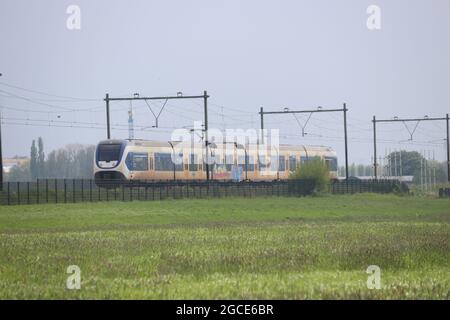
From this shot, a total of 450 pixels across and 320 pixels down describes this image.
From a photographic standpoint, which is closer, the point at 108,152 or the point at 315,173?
the point at 108,152

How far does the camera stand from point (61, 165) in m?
163

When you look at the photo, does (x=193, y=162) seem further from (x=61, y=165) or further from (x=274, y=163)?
(x=61, y=165)

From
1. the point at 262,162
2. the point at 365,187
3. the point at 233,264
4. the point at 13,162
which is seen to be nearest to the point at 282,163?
the point at 262,162

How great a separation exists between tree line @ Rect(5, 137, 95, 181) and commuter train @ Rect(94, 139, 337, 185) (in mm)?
55843

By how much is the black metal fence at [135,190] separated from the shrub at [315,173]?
0.61 meters

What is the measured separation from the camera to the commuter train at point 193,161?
7350cm

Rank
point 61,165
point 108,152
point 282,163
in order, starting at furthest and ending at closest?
point 61,165
point 282,163
point 108,152

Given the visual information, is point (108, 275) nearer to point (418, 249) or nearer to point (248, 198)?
point (418, 249)

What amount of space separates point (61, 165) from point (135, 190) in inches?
3763

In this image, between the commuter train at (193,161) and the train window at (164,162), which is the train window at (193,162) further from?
the train window at (164,162)

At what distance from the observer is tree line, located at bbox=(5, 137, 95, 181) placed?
5807 inches

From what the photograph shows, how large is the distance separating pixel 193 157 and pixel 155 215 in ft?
95.4

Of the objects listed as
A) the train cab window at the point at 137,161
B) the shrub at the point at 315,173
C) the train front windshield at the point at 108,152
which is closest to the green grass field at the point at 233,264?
the train front windshield at the point at 108,152
